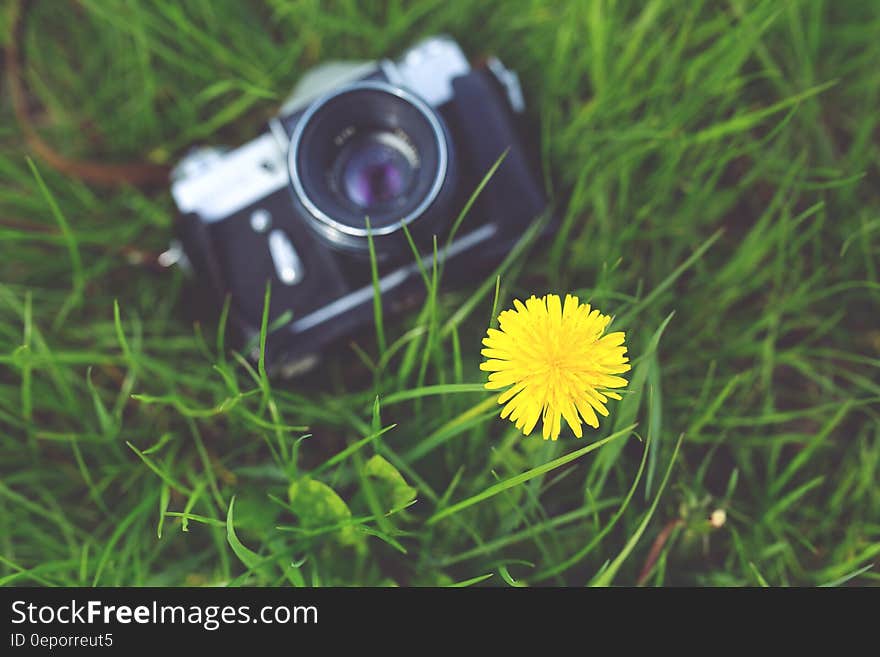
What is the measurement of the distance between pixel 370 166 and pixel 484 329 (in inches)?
9.0

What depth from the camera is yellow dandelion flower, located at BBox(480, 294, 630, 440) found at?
0.58 m

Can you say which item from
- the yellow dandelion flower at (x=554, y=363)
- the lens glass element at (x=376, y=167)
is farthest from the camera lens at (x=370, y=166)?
the yellow dandelion flower at (x=554, y=363)

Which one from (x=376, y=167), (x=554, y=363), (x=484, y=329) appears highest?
(x=376, y=167)

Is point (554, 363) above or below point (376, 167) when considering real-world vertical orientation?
below

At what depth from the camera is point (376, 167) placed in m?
0.83

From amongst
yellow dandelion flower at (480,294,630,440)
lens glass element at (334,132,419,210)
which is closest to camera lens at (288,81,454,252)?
lens glass element at (334,132,419,210)

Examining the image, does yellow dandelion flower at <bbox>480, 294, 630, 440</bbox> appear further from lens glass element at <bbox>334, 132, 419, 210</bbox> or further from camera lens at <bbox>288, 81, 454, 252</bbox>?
lens glass element at <bbox>334, 132, 419, 210</bbox>

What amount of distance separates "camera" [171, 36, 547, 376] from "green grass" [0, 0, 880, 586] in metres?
0.04

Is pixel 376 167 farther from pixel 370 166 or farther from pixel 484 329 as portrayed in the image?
pixel 484 329

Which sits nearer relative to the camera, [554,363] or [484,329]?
[554,363]

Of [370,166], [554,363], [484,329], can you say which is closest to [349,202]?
[370,166]

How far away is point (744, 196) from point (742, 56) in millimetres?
230

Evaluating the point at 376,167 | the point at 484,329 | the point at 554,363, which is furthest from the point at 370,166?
the point at 554,363
